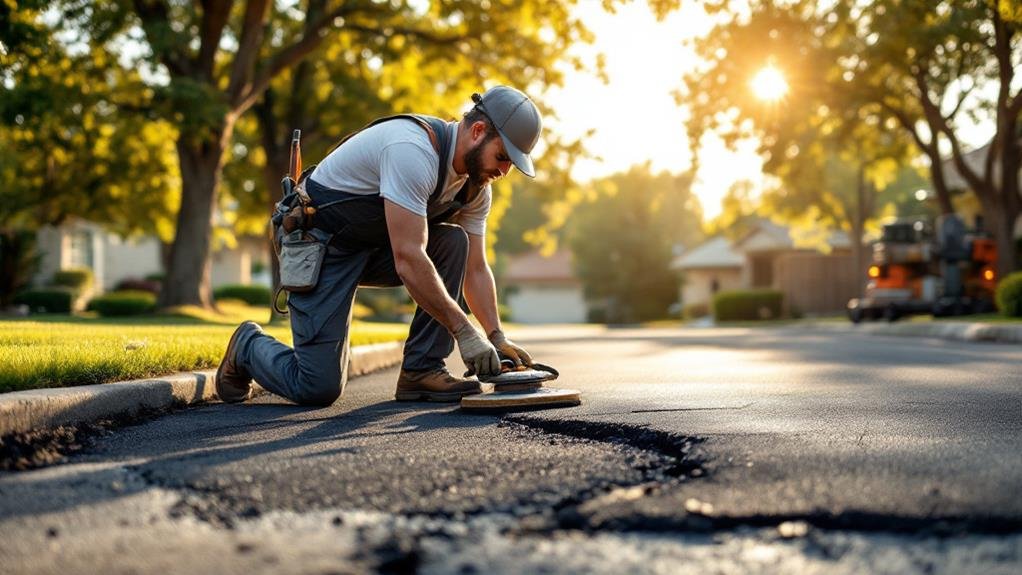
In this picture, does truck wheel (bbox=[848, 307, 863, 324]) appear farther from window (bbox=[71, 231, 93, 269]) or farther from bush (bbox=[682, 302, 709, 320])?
window (bbox=[71, 231, 93, 269])

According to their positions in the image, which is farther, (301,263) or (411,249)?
(301,263)

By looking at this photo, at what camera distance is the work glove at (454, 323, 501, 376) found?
4.81m

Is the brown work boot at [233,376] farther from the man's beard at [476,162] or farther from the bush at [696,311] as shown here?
the bush at [696,311]

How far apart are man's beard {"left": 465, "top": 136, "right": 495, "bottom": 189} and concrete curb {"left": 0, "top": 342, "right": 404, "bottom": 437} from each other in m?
1.81

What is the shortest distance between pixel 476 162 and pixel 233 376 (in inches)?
68.6

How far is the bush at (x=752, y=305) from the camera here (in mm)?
36656

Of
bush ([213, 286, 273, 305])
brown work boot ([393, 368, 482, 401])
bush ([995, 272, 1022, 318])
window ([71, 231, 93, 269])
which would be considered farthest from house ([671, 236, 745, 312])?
brown work boot ([393, 368, 482, 401])

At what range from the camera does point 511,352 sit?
5.20 m

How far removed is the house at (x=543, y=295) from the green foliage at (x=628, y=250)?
41.0 feet

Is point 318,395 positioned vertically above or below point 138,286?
below

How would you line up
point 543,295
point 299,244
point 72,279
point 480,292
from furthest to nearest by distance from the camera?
point 543,295 → point 72,279 → point 480,292 → point 299,244

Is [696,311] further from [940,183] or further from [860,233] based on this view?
[940,183]

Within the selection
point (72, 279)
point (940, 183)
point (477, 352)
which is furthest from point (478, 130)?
point (72, 279)

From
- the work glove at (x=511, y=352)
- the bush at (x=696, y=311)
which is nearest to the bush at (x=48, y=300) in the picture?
the work glove at (x=511, y=352)
